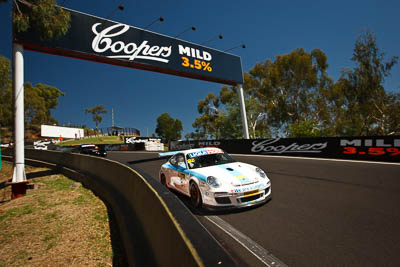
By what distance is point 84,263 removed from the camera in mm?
3641

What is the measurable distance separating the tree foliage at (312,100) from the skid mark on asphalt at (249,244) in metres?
27.5

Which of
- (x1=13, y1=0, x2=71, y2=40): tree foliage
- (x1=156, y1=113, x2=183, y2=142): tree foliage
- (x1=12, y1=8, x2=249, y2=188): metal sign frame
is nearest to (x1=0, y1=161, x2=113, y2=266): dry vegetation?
(x1=12, y1=8, x2=249, y2=188): metal sign frame

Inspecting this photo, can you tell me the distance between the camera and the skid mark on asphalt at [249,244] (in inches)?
111

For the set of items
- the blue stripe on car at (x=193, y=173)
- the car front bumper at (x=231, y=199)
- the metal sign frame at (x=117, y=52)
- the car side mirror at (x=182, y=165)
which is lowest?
the car front bumper at (x=231, y=199)

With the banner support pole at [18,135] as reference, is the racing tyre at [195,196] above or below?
below

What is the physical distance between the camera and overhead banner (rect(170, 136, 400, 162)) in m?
10.7

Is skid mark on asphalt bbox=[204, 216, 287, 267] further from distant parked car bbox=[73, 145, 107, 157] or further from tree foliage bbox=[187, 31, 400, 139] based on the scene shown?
tree foliage bbox=[187, 31, 400, 139]

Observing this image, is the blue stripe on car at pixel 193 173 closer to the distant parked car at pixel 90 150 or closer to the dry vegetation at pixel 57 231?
the dry vegetation at pixel 57 231

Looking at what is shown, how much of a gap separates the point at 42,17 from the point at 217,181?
40.4ft

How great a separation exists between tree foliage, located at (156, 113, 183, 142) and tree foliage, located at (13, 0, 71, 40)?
86.1 m

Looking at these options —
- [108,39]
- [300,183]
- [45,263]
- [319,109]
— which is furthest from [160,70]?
[319,109]

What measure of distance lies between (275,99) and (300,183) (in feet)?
110

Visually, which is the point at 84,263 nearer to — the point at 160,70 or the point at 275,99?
the point at 160,70

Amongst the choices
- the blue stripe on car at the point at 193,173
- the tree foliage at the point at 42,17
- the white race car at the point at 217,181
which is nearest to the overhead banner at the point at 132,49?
the tree foliage at the point at 42,17
